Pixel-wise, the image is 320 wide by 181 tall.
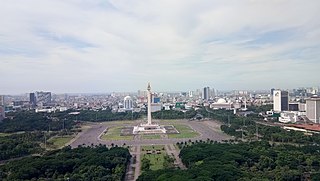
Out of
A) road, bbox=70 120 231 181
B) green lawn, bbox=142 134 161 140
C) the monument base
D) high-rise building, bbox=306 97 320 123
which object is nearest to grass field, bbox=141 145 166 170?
road, bbox=70 120 231 181

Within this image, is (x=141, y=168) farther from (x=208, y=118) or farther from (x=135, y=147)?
(x=208, y=118)

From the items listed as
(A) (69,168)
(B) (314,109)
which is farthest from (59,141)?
(B) (314,109)

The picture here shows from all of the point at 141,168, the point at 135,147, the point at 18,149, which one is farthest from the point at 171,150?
the point at 18,149

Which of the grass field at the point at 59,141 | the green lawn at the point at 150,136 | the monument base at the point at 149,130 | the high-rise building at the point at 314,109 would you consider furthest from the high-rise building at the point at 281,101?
the grass field at the point at 59,141

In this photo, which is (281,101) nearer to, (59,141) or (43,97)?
(59,141)

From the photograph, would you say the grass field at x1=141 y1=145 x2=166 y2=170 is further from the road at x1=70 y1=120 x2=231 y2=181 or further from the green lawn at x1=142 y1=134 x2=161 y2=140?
the green lawn at x1=142 y1=134 x2=161 y2=140

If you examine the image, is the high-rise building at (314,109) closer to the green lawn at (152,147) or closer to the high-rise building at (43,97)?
the green lawn at (152,147)
